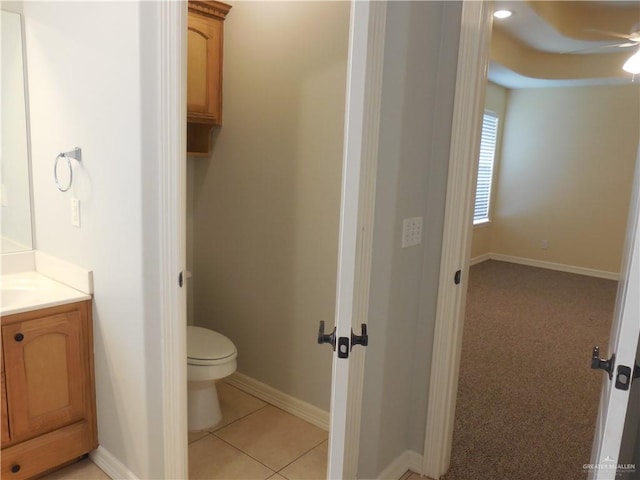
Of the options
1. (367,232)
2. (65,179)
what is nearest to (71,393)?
(65,179)

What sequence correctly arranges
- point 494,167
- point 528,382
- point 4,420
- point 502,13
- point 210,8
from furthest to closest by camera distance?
1. point 494,167
2. point 502,13
3. point 528,382
4. point 210,8
5. point 4,420

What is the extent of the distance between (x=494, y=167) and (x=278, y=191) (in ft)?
16.5

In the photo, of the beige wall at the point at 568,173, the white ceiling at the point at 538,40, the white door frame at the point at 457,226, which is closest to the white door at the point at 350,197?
the white door frame at the point at 457,226

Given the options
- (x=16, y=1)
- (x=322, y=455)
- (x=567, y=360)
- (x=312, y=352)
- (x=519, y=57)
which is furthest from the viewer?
(x=519, y=57)

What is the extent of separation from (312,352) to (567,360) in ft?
6.94

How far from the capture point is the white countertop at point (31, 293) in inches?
74.7

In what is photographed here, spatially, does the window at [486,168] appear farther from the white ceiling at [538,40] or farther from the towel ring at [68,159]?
the towel ring at [68,159]

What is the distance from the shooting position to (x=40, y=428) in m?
1.99

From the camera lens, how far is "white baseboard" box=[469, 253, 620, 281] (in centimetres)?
618

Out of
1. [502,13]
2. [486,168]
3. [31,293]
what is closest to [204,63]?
[31,293]

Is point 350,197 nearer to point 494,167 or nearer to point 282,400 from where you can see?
point 282,400

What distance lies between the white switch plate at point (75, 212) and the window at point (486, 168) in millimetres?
5369

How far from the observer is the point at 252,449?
2367 mm

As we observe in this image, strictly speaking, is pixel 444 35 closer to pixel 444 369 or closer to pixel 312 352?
pixel 444 369
